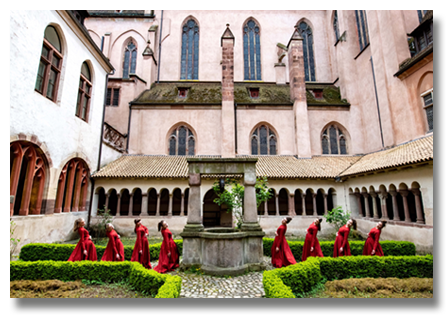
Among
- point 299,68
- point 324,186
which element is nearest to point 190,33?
point 299,68

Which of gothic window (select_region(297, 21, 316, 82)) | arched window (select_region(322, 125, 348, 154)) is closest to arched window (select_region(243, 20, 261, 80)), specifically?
gothic window (select_region(297, 21, 316, 82))

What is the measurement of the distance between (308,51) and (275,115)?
11772 millimetres

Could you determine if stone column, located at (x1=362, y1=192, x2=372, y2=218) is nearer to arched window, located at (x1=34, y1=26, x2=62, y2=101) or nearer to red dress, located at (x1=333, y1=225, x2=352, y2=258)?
red dress, located at (x1=333, y1=225, x2=352, y2=258)

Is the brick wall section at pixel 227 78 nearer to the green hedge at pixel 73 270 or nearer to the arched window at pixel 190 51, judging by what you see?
the arched window at pixel 190 51

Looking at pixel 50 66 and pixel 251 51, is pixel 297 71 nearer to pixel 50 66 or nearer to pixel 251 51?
pixel 251 51

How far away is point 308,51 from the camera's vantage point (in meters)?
24.1

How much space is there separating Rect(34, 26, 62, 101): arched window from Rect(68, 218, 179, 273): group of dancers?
6.42m

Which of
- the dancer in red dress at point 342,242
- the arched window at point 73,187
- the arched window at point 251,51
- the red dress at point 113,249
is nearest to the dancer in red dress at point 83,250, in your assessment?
the red dress at point 113,249

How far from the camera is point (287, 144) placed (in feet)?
57.3

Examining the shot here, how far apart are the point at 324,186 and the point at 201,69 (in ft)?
57.0

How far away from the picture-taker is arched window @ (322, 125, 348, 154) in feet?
58.4

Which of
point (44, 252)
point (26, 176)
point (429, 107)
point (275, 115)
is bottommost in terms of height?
point (44, 252)

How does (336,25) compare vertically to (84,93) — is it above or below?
above

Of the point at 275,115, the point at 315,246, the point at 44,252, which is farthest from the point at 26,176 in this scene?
the point at 275,115
